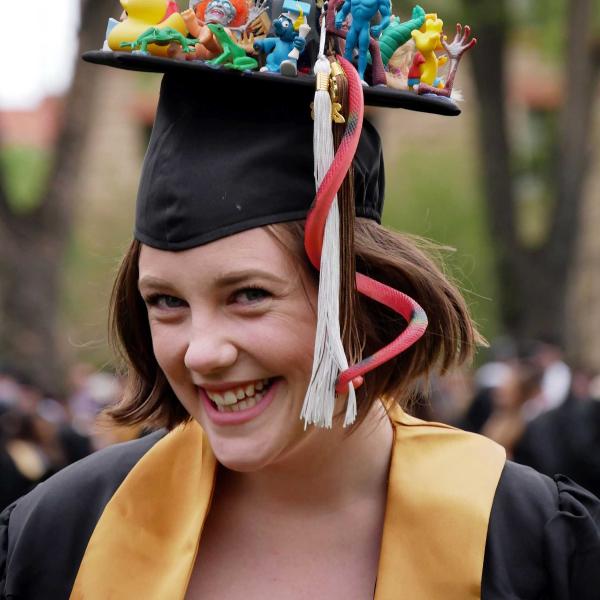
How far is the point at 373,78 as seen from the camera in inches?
121

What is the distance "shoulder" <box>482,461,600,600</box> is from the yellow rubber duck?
1275 mm

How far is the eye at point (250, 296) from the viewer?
2.95m

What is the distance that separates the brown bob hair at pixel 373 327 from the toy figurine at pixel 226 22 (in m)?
0.40

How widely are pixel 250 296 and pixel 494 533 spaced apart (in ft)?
2.55

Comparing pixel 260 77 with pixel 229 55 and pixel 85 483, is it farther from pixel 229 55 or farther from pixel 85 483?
pixel 85 483

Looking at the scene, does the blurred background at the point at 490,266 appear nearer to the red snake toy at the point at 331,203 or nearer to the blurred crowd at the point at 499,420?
the blurred crowd at the point at 499,420

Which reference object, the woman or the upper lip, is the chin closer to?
the woman

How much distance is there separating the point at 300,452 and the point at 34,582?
695mm

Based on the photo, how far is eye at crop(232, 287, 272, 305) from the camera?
295 cm

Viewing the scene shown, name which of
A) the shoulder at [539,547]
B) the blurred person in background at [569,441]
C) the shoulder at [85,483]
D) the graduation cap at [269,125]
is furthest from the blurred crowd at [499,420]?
the graduation cap at [269,125]

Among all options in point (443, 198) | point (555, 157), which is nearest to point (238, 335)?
point (555, 157)

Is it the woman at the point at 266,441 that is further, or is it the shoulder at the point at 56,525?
the shoulder at the point at 56,525

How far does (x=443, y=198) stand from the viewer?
27562 millimetres

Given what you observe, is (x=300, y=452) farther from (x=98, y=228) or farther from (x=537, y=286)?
(x=98, y=228)
